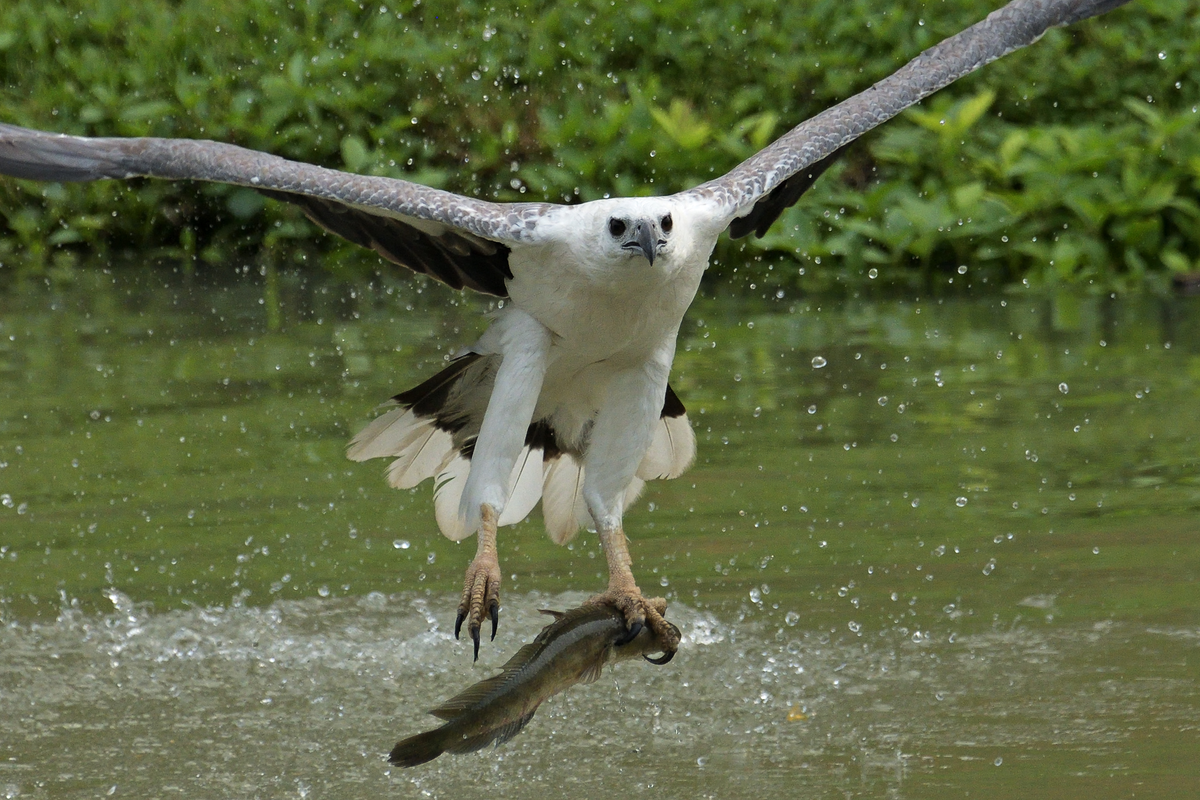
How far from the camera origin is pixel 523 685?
163 inches

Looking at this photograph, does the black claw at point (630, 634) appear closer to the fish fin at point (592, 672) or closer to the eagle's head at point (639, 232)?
the fish fin at point (592, 672)

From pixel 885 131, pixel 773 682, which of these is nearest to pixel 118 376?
pixel 773 682

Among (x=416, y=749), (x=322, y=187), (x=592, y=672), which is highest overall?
(x=322, y=187)

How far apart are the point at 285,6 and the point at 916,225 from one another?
587 cm

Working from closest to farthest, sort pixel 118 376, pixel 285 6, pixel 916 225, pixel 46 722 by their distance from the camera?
pixel 46 722, pixel 118 376, pixel 916 225, pixel 285 6

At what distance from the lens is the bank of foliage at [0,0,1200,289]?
11.3 meters

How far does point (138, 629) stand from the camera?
6.01m

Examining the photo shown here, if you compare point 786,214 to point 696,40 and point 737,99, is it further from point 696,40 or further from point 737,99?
point 696,40

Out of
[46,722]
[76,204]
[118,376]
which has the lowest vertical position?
[46,722]

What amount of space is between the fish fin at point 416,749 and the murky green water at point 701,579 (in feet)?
3.10

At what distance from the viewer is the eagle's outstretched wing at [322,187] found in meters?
5.09

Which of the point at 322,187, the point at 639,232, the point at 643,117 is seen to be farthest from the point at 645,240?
the point at 643,117

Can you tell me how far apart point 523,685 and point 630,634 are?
0.74 metres

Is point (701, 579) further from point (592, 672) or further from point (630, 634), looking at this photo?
point (592, 672)
